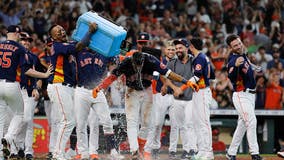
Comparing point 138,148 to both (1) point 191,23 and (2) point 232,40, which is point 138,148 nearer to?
(2) point 232,40

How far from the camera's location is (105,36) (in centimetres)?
1568

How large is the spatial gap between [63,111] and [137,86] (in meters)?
1.61

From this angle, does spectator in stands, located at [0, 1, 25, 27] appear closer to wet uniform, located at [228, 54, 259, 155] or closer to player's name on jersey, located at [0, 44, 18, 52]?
player's name on jersey, located at [0, 44, 18, 52]

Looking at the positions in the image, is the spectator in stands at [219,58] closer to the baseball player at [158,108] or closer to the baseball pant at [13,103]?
the baseball player at [158,108]

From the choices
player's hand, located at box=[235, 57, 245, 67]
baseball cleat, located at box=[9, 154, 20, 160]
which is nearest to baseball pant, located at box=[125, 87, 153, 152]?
player's hand, located at box=[235, 57, 245, 67]

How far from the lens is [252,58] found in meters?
24.6

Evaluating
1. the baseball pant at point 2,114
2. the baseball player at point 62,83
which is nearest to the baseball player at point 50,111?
the baseball player at point 62,83

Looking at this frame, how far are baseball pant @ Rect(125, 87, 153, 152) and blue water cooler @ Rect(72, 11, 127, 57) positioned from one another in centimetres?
111

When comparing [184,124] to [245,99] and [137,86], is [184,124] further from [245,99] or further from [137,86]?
[137,86]

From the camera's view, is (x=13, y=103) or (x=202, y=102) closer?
(x=13, y=103)

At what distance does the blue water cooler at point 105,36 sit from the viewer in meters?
15.6

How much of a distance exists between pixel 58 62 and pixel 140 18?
12269 mm

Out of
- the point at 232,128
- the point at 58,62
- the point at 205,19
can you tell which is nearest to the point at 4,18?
the point at 205,19

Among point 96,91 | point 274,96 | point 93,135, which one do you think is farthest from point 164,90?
point 274,96
